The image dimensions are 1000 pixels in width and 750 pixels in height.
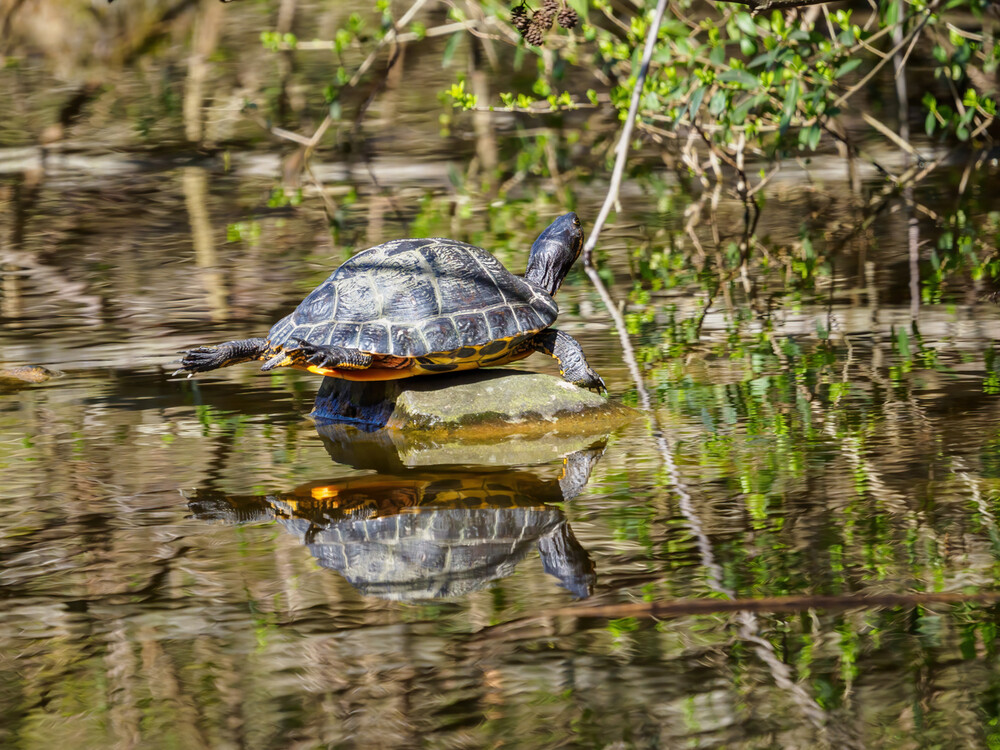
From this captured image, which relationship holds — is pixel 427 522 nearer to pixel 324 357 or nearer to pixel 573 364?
pixel 324 357

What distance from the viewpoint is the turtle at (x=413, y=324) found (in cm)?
459

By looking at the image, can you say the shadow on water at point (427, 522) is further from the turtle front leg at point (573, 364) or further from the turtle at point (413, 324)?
the turtle front leg at point (573, 364)

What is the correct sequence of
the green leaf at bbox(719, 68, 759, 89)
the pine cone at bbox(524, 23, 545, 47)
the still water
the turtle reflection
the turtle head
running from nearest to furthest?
the still water
the turtle reflection
the pine cone at bbox(524, 23, 545, 47)
the turtle head
the green leaf at bbox(719, 68, 759, 89)

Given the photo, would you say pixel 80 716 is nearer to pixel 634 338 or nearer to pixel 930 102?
pixel 634 338

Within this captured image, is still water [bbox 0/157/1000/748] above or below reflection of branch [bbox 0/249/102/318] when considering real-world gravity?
below

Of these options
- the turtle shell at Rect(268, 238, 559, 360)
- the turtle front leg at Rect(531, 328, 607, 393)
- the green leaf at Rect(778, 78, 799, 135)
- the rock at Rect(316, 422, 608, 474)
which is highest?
the green leaf at Rect(778, 78, 799, 135)

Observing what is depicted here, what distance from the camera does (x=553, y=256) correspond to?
5.55 m

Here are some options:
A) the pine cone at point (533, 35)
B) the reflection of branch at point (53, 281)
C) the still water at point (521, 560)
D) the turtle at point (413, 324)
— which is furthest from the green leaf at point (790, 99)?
the reflection of branch at point (53, 281)

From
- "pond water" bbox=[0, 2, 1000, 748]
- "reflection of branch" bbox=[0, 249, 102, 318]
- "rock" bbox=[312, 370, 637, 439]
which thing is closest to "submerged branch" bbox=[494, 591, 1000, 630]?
"pond water" bbox=[0, 2, 1000, 748]

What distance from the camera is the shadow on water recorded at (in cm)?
317

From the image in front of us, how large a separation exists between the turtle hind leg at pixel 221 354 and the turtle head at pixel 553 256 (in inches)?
50.5

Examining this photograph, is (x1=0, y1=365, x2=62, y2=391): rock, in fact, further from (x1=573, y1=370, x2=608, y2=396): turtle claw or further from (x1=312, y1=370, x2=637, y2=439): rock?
(x1=573, y1=370, x2=608, y2=396): turtle claw

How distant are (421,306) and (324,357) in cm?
47

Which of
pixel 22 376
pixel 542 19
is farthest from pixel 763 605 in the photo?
pixel 22 376
